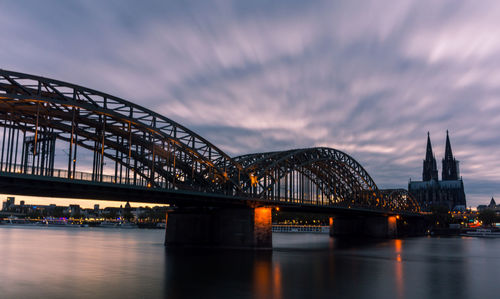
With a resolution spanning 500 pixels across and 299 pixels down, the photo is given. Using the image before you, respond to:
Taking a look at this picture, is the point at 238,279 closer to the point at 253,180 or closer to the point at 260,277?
the point at 260,277

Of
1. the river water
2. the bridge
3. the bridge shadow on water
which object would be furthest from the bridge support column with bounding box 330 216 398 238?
the bridge shadow on water

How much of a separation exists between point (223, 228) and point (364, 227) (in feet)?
286

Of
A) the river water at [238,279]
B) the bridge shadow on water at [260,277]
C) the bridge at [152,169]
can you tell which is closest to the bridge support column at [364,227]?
the bridge at [152,169]

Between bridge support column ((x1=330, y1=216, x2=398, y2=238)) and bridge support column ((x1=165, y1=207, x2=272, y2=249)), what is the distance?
255ft

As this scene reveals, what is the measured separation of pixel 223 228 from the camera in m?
71.1

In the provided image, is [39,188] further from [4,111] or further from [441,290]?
[441,290]

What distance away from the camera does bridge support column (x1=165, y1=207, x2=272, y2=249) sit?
68.9 metres

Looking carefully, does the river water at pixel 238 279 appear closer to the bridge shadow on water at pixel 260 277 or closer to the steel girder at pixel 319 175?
the bridge shadow on water at pixel 260 277

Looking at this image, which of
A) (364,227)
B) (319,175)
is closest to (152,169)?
(319,175)

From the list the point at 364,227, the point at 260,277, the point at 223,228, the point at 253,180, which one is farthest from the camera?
the point at 364,227

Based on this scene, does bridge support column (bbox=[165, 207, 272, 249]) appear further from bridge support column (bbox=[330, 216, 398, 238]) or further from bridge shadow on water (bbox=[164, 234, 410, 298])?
bridge support column (bbox=[330, 216, 398, 238])

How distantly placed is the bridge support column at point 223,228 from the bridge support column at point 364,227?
3058 inches

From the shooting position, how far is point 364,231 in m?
144

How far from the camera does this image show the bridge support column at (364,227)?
5617 inches
